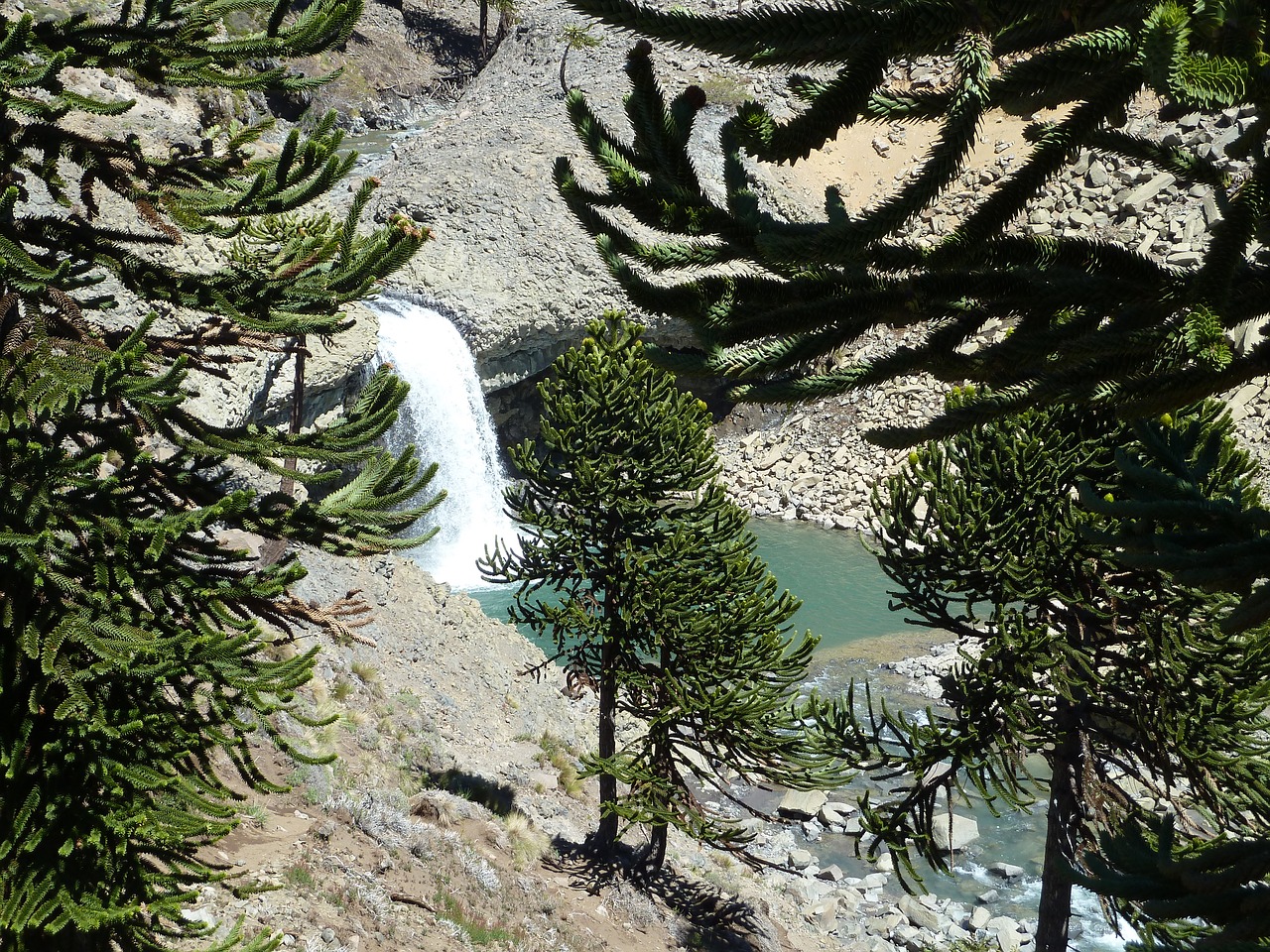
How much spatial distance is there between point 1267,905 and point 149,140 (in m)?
30.0

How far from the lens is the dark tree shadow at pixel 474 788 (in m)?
16.8

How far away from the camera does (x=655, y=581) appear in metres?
14.5

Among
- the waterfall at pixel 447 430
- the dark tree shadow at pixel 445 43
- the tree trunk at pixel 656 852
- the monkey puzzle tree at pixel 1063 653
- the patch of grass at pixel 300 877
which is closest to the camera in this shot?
the patch of grass at pixel 300 877

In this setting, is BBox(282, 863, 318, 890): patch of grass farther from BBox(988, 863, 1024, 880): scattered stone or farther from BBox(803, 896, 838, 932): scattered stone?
BBox(988, 863, 1024, 880): scattered stone

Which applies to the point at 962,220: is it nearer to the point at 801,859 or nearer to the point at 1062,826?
the point at 1062,826

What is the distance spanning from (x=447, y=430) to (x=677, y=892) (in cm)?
2086

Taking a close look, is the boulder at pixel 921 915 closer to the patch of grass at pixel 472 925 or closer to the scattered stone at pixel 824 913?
the scattered stone at pixel 824 913

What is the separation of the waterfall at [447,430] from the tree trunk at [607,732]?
1587cm

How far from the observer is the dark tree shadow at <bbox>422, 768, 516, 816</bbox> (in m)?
16.8

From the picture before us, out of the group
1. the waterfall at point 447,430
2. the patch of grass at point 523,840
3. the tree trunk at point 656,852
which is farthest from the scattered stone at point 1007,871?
the waterfall at point 447,430

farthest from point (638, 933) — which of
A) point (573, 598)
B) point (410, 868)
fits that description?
point (573, 598)

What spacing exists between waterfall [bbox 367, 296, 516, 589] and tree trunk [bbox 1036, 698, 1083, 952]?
2149 centimetres

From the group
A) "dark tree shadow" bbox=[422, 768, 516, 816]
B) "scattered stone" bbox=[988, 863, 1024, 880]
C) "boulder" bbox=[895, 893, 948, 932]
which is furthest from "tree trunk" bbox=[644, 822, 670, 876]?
"scattered stone" bbox=[988, 863, 1024, 880]

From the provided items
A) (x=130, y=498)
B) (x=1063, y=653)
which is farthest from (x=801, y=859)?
(x=130, y=498)
